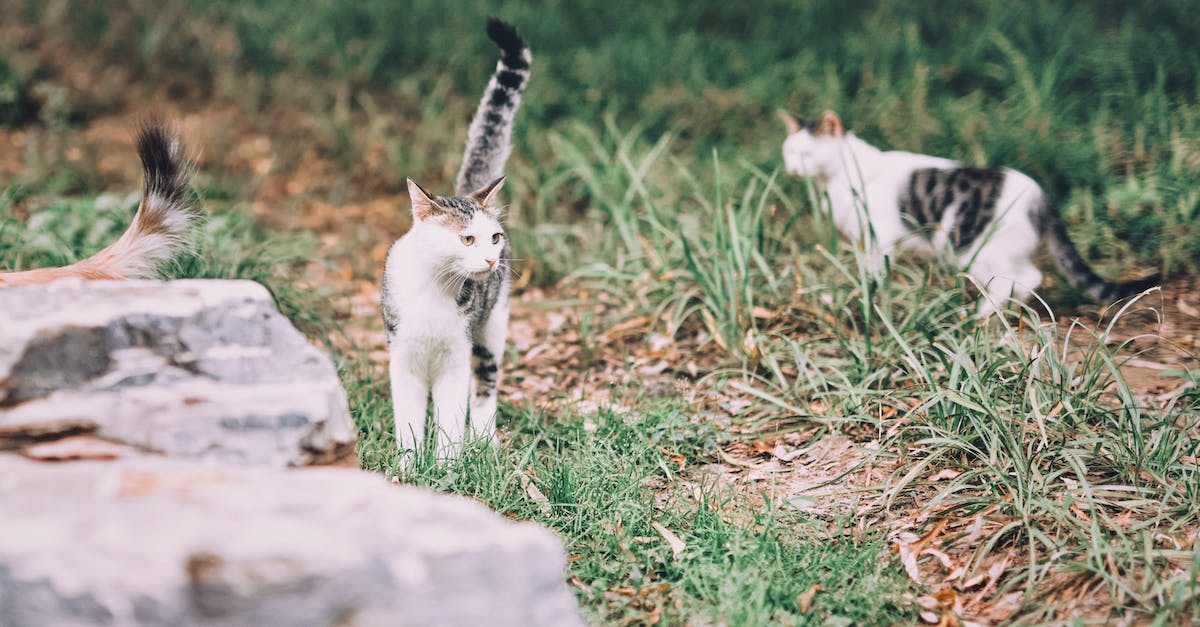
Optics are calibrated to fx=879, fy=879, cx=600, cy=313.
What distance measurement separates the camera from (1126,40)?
219 inches

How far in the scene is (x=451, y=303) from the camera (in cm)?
296

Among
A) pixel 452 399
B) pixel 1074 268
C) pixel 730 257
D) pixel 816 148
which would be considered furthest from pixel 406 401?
pixel 1074 268

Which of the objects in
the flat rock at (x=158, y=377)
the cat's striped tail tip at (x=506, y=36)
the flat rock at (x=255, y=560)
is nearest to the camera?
the flat rock at (x=255, y=560)

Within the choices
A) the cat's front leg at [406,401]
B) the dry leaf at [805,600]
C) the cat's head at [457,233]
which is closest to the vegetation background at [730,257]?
the dry leaf at [805,600]

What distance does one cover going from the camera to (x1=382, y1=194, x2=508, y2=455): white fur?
9.30ft

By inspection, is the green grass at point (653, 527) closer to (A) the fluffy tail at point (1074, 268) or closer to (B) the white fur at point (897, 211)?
(B) the white fur at point (897, 211)

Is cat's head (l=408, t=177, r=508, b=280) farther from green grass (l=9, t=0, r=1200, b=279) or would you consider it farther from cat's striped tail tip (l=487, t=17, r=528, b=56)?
green grass (l=9, t=0, r=1200, b=279)

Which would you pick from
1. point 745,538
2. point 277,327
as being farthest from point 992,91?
point 277,327

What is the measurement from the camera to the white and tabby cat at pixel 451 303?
9.32ft

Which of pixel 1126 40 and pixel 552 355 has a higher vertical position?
pixel 1126 40

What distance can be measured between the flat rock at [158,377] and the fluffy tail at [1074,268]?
3035 mm

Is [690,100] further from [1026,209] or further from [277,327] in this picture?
[277,327]

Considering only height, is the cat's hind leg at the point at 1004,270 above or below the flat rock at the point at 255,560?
above

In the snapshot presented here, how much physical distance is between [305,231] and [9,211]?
4.84 ft
